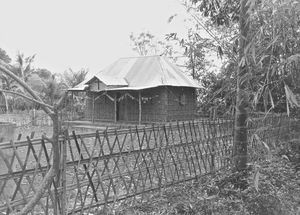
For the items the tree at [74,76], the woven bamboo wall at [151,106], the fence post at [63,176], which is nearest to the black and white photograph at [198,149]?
the fence post at [63,176]

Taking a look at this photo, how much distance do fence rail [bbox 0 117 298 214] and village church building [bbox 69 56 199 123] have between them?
12437 mm

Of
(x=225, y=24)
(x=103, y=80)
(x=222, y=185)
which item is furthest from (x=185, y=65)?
(x=222, y=185)

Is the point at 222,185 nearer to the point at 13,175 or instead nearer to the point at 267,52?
the point at 267,52

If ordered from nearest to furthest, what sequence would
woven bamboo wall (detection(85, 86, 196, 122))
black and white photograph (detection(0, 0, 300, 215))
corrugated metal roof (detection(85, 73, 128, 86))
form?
black and white photograph (detection(0, 0, 300, 215)) < woven bamboo wall (detection(85, 86, 196, 122)) < corrugated metal roof (detection(85, 73, 128, 86))

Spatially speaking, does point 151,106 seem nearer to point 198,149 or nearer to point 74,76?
point 74,76

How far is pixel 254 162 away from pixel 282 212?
1913 mm

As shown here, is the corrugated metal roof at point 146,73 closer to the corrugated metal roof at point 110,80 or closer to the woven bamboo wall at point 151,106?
the corrugated metal roof at point 110,80

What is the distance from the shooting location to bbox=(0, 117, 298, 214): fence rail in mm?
2953

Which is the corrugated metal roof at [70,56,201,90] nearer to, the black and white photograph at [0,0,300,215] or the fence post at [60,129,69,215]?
the black and white photograph at [0,0,300,215]

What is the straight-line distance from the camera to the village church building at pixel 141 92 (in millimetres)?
19000

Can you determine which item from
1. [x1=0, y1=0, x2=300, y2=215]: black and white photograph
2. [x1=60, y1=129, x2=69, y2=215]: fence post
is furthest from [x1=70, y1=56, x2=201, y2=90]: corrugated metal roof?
[x1=60, y1=129, x2=69, y2=215]: fence post

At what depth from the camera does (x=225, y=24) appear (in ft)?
19.0

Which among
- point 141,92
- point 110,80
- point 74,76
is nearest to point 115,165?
point 141,92

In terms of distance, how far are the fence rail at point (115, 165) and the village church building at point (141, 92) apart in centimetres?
1244
